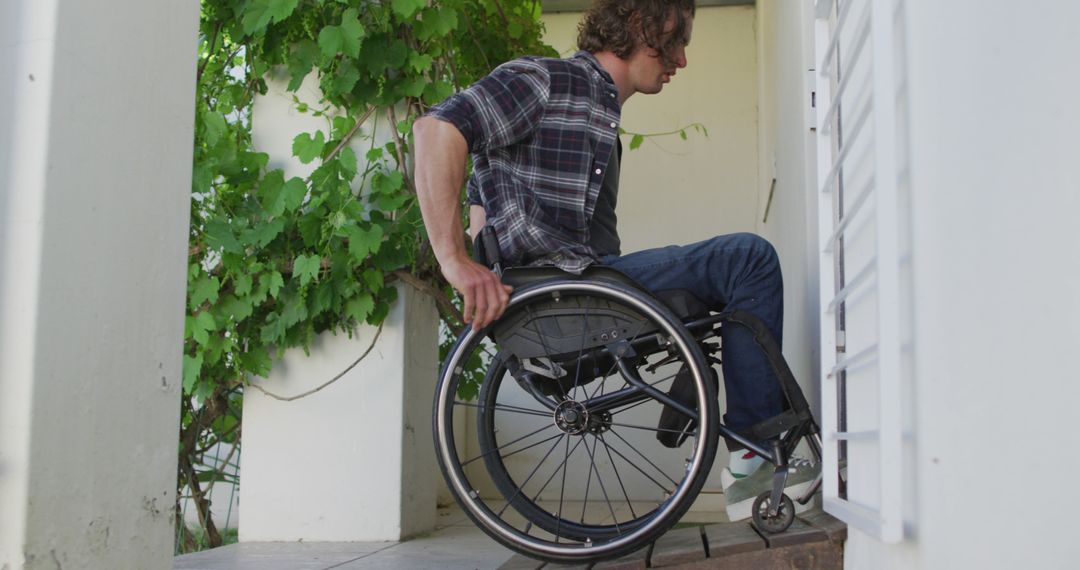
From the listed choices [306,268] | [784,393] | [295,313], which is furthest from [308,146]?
[784,393]

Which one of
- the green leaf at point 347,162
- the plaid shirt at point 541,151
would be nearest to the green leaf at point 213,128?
the green leaf at point 347,162

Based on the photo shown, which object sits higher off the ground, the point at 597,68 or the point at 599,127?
the point at 597,68

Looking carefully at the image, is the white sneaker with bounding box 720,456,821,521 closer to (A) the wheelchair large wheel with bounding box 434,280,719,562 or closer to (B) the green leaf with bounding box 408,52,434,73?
(A) the wheelchair large wheel with bounding box 434,280,719,562

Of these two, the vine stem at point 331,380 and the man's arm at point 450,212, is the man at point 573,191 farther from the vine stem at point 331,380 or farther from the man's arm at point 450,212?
the vine stem at point 331,380

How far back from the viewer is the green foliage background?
254 cm

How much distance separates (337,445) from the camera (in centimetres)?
259

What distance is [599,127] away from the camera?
75.9 inches

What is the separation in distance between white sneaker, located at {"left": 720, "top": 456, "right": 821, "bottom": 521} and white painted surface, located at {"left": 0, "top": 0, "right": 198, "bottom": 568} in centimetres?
99

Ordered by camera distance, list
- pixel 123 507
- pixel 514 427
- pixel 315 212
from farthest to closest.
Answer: pixel 514 427 < pixel 315 212 < pixel 123 507

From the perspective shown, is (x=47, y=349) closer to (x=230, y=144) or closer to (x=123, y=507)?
(x=123, y=507)

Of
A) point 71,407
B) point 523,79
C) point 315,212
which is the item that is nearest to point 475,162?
point 523,79

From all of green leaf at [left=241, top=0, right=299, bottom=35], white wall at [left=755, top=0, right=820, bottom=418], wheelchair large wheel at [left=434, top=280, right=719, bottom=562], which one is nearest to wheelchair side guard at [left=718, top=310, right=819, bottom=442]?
wheelchair large wheel at [left=434, top=280, right=719, bottom=562]

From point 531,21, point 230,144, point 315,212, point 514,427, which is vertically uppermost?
point 531,21

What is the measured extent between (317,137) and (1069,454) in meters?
2.05
